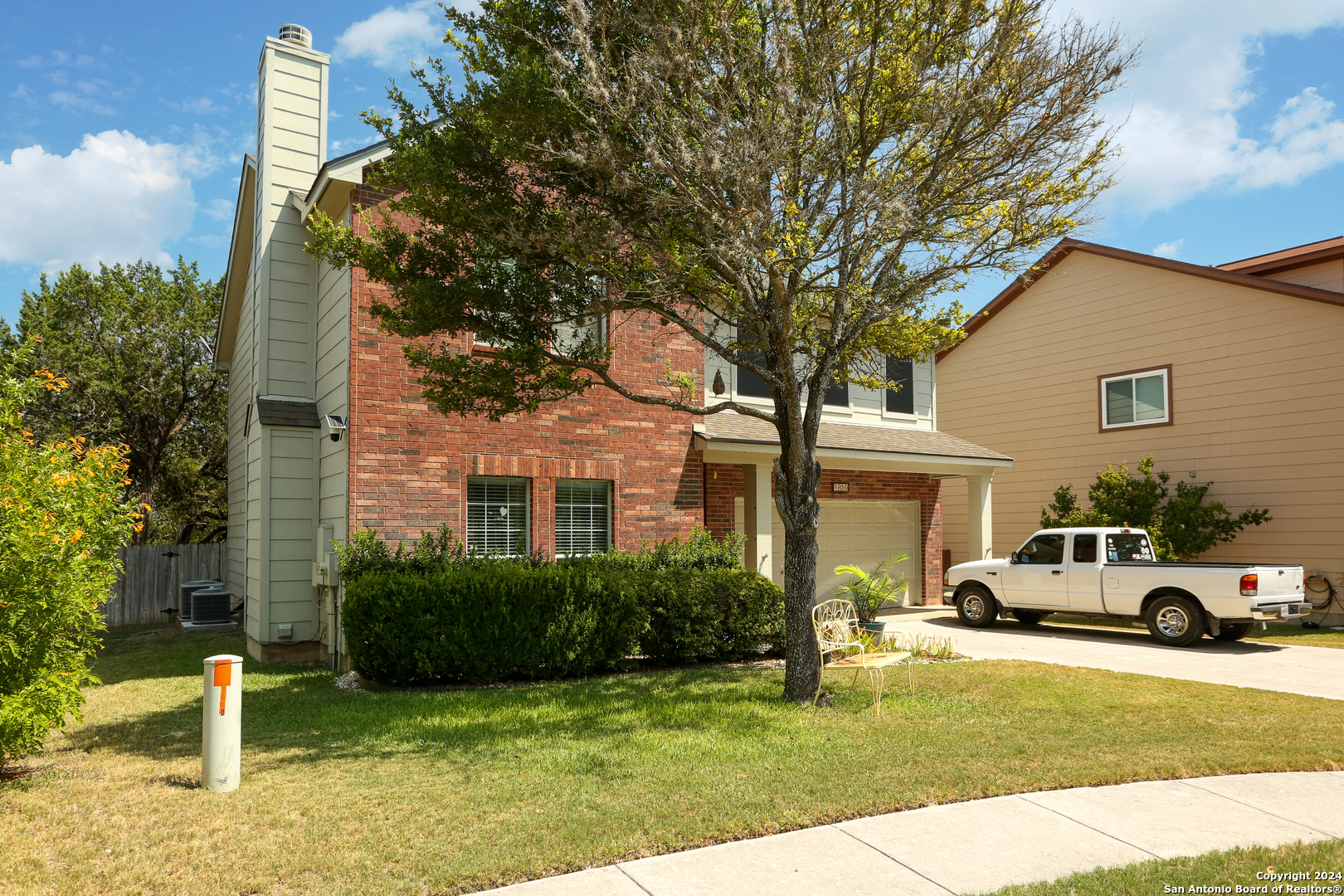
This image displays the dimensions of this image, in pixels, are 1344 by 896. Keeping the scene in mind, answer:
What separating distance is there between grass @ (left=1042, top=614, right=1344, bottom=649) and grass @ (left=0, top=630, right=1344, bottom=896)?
578 cm

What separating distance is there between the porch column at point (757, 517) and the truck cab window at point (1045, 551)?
437 cm

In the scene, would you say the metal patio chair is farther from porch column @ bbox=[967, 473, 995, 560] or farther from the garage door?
porch column @ bbox=[967, 473, 995, 560]

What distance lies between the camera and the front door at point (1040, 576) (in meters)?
14.2

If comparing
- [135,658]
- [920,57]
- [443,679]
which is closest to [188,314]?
[135,658]

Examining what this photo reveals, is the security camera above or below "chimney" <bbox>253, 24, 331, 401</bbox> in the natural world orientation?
below

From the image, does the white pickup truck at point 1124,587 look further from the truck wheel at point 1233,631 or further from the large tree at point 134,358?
the large tree at point 134,358

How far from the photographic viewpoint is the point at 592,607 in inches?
395

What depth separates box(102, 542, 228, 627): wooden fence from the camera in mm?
17266

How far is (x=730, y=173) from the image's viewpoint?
8.03 meters

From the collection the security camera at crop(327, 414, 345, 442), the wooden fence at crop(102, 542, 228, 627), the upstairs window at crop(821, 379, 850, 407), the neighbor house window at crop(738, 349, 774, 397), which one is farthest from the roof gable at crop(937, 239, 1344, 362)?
the wooden fence at crop(102, 542, 228, 627)

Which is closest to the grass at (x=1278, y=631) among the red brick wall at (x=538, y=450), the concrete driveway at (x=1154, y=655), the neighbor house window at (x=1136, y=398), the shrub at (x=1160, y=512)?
the concrete driveway at (x=1154, y=655)

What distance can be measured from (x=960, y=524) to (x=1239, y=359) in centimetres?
702

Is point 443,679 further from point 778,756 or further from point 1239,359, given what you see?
point 1239,359

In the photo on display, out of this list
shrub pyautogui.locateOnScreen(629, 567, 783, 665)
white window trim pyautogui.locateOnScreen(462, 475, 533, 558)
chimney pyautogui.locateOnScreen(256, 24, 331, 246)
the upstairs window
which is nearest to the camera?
shrub pyautogui.locateOnScreen(629, 567, 783, 665)
